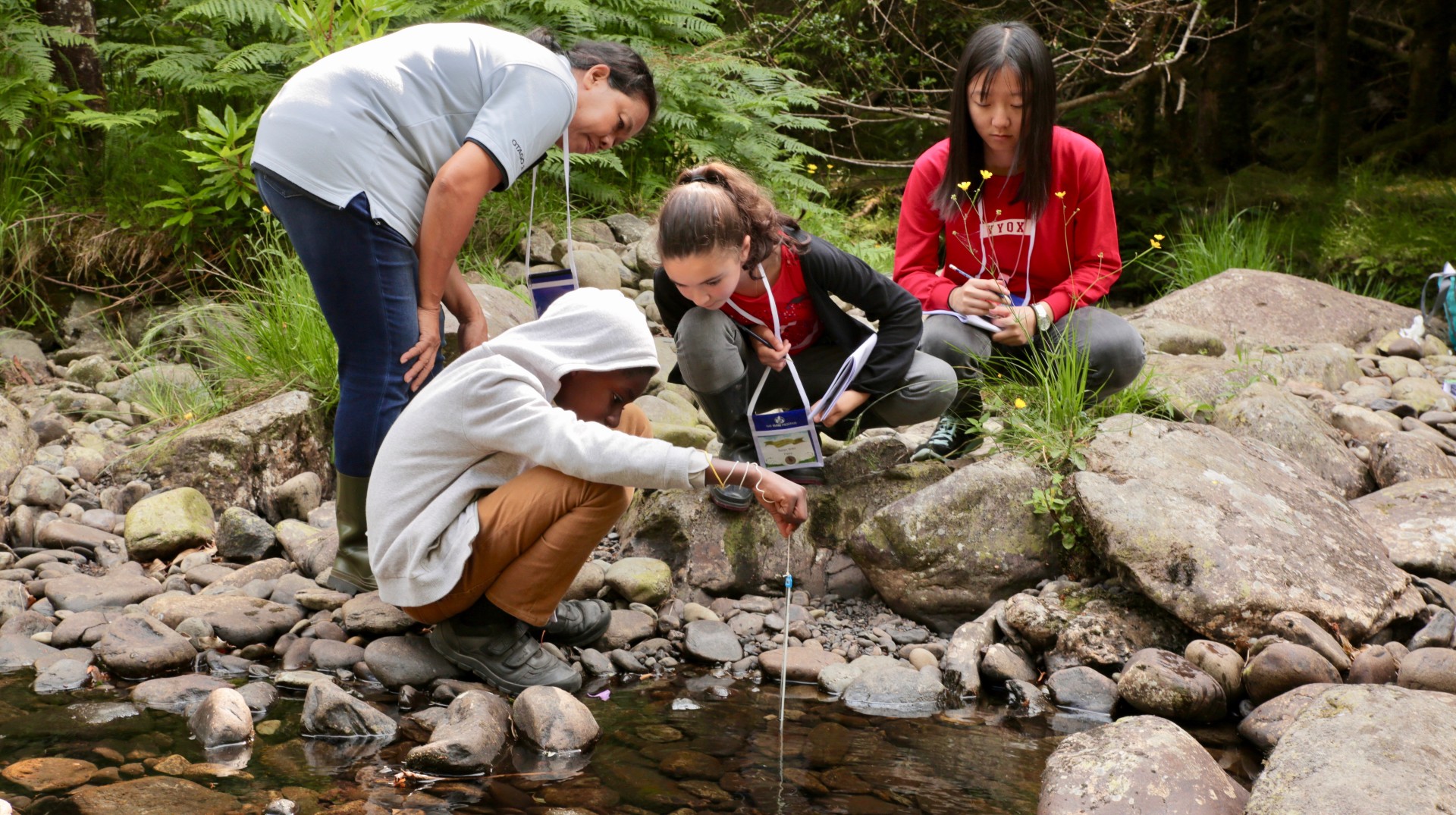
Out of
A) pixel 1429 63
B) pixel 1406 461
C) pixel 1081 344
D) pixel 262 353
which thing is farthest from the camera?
pixel 1429 63

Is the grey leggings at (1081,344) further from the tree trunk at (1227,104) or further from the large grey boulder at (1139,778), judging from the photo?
the tree trunk at (1227,104)

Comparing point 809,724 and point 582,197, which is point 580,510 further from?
point 582,197

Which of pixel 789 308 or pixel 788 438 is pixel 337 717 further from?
pixel 789 308

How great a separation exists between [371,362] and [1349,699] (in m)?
2.26

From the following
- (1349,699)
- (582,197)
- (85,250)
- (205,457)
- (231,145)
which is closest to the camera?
(1349,699)

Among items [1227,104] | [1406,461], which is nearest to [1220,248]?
[1227,104]

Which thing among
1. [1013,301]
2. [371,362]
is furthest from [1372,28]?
[371,362]

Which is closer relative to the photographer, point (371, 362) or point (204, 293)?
point (371, 362)

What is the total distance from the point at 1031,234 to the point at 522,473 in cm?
181

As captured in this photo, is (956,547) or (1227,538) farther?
(956,547)

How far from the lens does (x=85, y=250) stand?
5.45m

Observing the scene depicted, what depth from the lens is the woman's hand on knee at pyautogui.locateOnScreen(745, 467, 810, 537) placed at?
240cm

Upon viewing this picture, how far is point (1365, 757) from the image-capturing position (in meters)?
2.00

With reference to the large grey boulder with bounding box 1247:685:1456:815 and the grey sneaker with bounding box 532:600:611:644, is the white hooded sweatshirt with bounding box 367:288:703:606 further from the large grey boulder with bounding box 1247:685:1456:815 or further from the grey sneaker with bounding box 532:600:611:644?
the large grey boulder with bounding box 1247:685:1456:815
